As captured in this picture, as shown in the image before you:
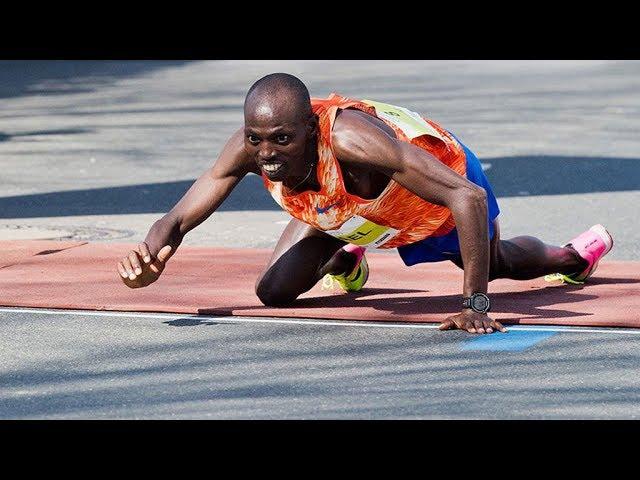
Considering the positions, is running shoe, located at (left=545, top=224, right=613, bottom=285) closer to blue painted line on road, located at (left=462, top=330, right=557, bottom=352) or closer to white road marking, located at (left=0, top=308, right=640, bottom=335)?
white road marking, located at (left=0, top=308, right=640, bottom=335)

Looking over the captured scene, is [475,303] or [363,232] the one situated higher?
[363,232]

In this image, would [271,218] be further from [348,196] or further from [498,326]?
[498,326]

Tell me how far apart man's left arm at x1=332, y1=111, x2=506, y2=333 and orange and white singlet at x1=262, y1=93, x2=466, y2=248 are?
105mm

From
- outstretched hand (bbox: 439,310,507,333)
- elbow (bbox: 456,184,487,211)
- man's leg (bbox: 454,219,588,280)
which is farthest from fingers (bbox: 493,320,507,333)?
man's leg (bbox: 454,219,588,280)

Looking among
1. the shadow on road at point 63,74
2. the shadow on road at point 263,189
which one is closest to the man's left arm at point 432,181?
the shadow on road at point 263,189

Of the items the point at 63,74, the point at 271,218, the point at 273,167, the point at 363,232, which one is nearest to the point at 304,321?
the point at 363,232

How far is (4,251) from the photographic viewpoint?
30.8ft

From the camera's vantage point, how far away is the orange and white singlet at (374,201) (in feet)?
22.9

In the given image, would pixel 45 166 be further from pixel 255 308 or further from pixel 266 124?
pixel 266 124

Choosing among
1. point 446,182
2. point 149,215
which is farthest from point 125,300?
point 149,215

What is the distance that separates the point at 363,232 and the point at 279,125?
0.87m

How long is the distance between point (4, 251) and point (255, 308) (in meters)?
2.31

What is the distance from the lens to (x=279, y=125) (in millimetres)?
6734

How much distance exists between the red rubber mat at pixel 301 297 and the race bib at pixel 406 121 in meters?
0.86
